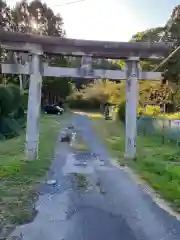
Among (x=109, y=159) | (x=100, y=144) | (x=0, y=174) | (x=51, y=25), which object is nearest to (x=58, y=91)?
(x=51, y=25)

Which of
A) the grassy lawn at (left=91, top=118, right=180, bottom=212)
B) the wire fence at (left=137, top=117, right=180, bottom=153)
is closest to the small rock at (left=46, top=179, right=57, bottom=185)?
the grassy lawn at (left=91, top=118, right=180, bottom=212)

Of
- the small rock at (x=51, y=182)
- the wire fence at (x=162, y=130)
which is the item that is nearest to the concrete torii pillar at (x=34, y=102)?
the small rock at (x=51, y=182)

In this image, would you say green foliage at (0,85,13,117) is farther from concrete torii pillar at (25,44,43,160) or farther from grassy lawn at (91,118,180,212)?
concrete torii pillar at (25,44,43,160)

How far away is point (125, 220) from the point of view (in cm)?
745

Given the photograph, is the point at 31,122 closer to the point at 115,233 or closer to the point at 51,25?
the point at 115,233

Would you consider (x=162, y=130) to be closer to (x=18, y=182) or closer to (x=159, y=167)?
(x=159, y=167)

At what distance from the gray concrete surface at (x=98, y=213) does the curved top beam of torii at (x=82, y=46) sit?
14.8 feet

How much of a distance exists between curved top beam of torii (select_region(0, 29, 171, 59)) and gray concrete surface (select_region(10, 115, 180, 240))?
451cm

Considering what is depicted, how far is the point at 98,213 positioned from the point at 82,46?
26.5ft

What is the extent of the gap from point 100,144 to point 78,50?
27.4 feet

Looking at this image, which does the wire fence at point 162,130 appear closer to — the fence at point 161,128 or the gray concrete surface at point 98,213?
the fence at point 161,128

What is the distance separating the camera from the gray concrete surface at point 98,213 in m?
6.61

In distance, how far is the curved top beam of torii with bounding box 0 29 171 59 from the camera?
1429 cm

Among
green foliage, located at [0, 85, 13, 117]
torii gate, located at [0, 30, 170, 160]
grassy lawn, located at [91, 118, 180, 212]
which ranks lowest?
grassy lawn, located at [91, 118, 180, 212]
